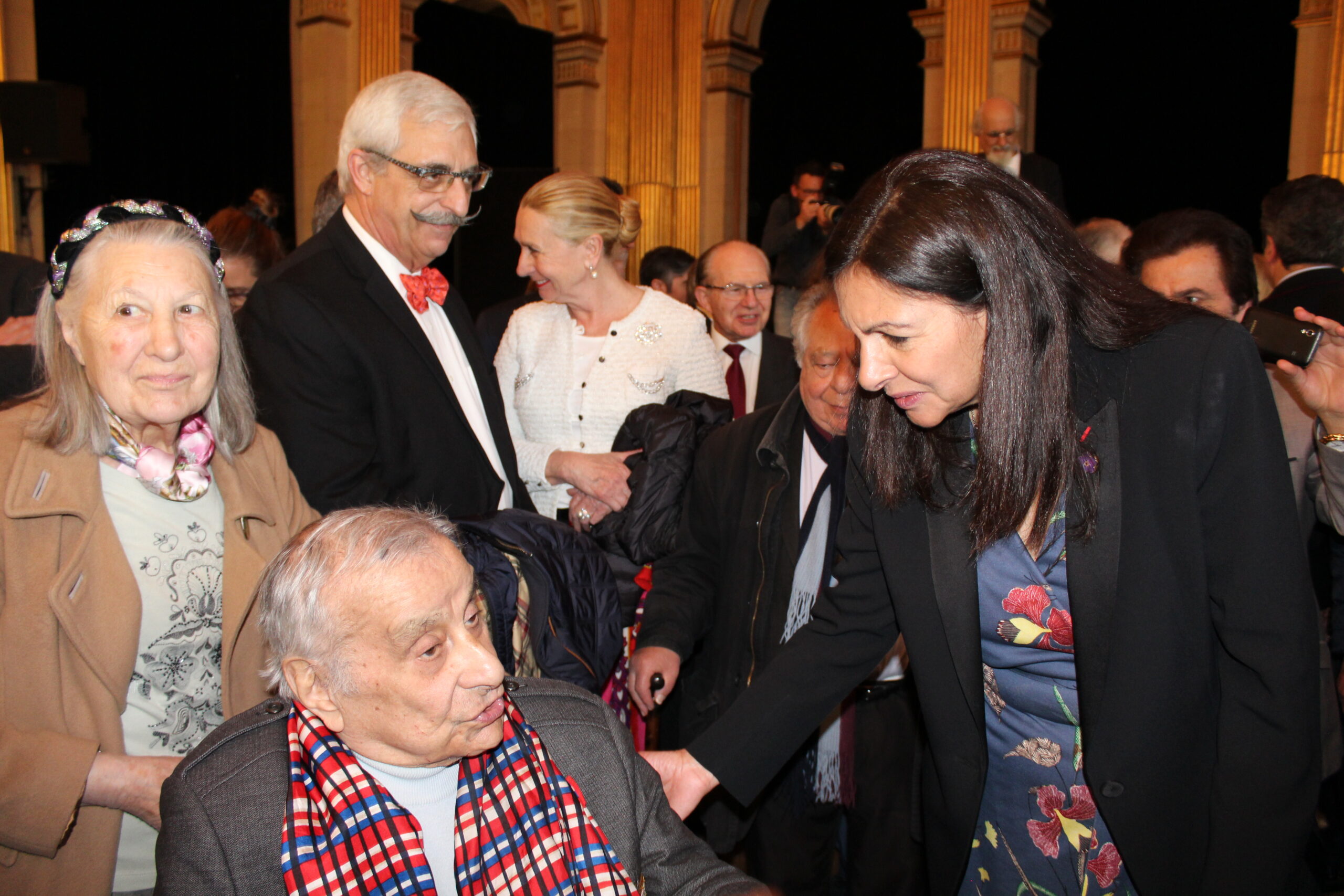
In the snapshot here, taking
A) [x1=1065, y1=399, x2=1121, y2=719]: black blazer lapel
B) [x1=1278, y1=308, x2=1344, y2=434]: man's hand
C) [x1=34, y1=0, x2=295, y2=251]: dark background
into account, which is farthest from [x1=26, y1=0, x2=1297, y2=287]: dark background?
[x1=1065, y1=399, x2=1121, y2=719]: black blazer lapel

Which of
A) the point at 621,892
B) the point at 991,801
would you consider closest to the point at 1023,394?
the point at 991,801

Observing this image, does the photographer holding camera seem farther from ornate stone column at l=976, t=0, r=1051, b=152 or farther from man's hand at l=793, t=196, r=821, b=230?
ornate stone column at l=976, t=0, r=1051, b=152

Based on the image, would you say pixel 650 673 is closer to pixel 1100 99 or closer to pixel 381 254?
pixel 381 254

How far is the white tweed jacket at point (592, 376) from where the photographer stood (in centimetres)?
324

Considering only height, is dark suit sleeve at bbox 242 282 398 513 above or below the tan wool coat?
above

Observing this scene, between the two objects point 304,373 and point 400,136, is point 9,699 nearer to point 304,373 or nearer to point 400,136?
point 304,373

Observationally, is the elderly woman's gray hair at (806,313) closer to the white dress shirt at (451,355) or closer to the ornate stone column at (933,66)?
the white dress shirt at (451,355)

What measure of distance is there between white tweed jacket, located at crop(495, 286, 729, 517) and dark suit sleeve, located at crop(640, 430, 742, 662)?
0.43 m

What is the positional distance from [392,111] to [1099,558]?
76.6 inches

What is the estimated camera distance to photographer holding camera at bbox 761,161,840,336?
648 centimetres

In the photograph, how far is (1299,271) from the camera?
322 cm

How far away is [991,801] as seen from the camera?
69.1 inches

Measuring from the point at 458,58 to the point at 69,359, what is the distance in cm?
992

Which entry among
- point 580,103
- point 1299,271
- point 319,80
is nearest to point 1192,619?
point 1299,271
